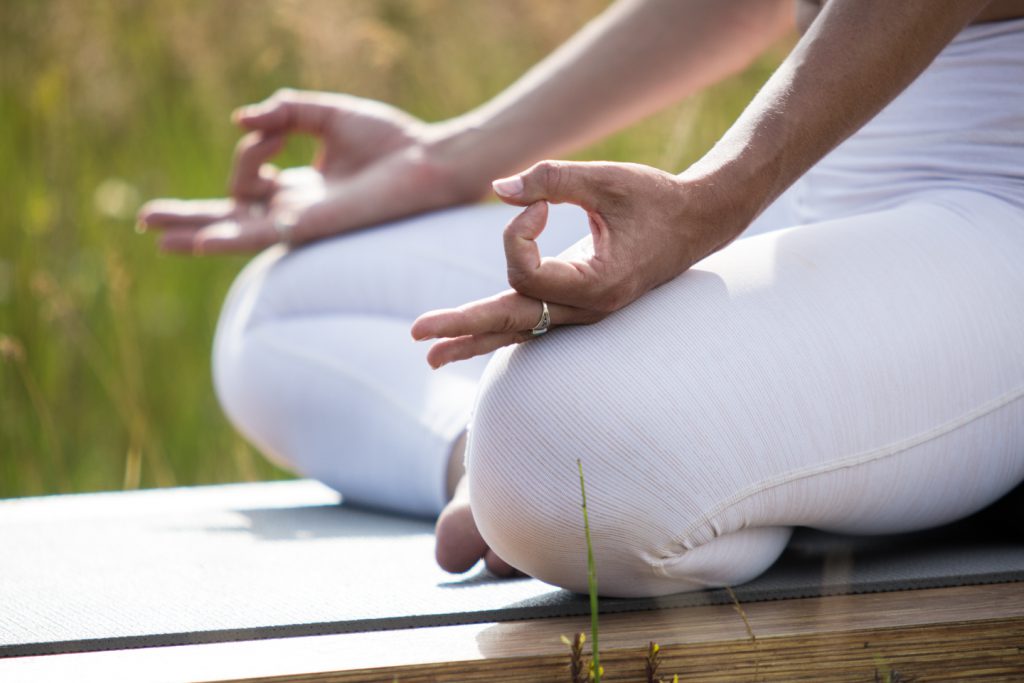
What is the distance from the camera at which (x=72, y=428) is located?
2.15m

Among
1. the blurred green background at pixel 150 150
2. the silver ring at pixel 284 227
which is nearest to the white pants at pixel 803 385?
the silver ring at pixel 284 227

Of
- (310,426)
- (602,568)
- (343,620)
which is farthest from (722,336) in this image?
(310,426)

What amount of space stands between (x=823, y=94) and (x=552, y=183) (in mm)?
191

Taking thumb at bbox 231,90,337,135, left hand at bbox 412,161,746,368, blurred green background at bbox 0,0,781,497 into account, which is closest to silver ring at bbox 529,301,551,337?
left hand at bbox 412,161,746,368

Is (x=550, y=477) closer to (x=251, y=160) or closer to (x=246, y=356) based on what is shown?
(x=246, y=356)

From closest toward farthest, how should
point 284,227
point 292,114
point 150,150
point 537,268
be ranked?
point 537,268, point 284,227, point 292,114, point 150,150

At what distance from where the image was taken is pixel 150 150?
2.53 m

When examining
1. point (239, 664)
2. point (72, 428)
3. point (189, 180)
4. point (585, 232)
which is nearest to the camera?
point (239, 664)

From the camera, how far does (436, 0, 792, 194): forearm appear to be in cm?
129

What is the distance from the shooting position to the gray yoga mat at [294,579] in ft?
2.50

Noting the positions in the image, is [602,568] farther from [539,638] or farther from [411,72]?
[411,72]

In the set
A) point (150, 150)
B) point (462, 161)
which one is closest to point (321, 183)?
point (462, 161)

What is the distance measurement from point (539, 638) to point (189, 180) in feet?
6.28

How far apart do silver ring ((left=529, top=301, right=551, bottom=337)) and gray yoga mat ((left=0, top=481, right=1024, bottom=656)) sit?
0.18m
